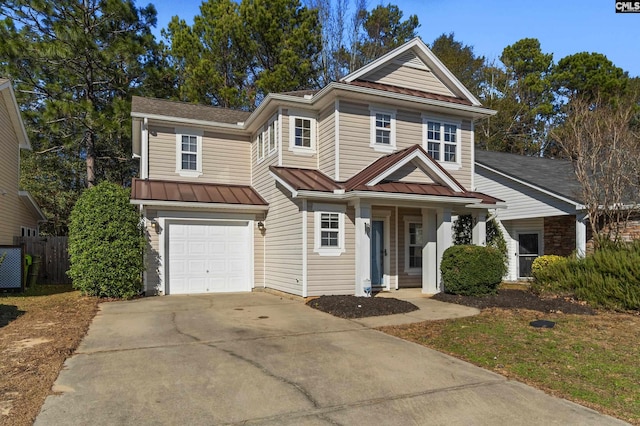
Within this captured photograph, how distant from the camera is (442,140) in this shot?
568 inches

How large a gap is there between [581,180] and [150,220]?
489 inches

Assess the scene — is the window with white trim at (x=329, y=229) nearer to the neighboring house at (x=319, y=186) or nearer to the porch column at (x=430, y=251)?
the neighboring house at (x=319, y=186)

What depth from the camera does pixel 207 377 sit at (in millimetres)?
5426

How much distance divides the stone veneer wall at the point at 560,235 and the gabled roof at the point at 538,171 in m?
1.30

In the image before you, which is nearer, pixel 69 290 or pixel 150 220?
pixel 150 220

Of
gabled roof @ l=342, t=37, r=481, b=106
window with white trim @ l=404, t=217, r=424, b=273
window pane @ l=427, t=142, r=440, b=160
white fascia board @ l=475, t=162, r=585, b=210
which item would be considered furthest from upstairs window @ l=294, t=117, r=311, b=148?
white fascia board @ l=475, t=162, r=585, b=210

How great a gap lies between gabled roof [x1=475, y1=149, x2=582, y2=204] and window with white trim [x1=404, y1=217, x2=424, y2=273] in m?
5.00

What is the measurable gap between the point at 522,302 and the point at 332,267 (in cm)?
462

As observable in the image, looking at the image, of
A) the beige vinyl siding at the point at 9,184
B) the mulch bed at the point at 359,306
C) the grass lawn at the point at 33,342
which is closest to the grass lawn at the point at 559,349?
the mulch bed at the point at 359,306

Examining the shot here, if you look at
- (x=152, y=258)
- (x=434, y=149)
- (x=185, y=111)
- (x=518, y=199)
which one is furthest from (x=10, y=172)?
(x=518, y=199)

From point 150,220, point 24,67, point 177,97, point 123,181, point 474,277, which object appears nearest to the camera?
point 474,277

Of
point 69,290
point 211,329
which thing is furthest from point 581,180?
point 69,290

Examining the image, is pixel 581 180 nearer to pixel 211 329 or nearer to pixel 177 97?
pixel 211 329
